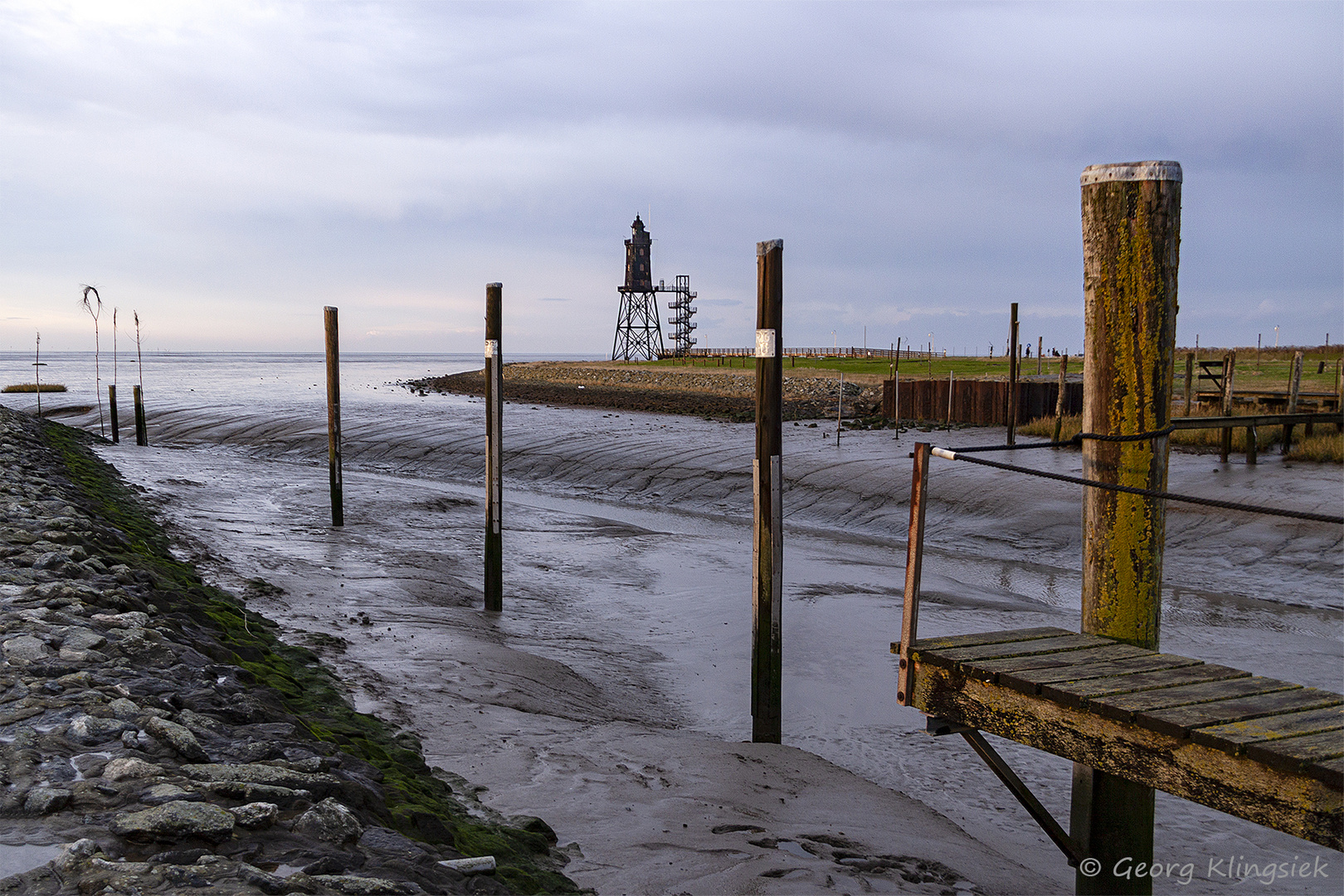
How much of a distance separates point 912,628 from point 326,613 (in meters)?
6.49

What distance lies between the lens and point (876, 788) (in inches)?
233

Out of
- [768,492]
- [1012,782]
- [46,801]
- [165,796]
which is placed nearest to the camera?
[46,801]

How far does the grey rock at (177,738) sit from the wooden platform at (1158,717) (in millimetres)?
3067

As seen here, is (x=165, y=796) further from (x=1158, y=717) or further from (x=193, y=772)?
(x=1158, y=717)

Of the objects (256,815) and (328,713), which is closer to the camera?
(256,815)

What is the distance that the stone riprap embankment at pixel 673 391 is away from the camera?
3709 cm

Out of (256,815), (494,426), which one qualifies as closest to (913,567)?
(256,815)

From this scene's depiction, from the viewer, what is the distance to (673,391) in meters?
51.0

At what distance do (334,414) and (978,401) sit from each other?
20.6 metres

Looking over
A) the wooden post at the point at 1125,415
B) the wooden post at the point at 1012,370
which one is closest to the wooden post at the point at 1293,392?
the wooden post at the point at 1012,370

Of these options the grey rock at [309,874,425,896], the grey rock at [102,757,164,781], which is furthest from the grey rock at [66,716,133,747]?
the grey rock at [309,874,425,896]

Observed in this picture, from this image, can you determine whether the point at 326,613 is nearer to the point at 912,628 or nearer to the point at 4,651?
the point at 4,651

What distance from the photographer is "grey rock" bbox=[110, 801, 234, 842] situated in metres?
3.10

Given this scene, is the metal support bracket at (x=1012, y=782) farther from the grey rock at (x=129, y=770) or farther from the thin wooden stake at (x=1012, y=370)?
the thin wooden stake at (x=1012, y=370)
